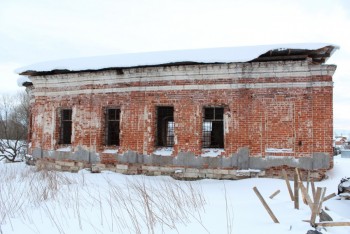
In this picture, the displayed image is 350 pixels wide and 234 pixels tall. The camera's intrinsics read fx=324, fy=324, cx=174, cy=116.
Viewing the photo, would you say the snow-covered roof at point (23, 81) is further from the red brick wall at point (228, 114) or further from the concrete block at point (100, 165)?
the concrete block at point (100, 165)

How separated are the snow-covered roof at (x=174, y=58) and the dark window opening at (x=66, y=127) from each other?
192 centimetres

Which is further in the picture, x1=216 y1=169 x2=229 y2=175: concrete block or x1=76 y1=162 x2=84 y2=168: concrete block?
x1=76 y1=162 x2=84 y2=168: concrete block

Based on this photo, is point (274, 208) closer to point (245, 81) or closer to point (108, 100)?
point (245, 81)

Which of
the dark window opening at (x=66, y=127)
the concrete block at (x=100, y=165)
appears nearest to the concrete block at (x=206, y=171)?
the concrete block at (x=100, y=165)

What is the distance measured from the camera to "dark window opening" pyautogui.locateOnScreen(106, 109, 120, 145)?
12.1 metres

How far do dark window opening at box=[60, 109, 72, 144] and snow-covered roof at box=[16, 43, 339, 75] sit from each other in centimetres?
192

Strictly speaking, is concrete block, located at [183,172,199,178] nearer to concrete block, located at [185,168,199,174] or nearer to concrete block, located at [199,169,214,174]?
concrete block, located at [185,168,199,174]

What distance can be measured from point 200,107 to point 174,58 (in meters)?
1.79

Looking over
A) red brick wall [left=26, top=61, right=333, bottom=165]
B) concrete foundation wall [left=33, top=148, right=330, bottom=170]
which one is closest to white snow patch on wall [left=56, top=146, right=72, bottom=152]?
red brick wall [left=26, top=61, right=333, bottom=165]

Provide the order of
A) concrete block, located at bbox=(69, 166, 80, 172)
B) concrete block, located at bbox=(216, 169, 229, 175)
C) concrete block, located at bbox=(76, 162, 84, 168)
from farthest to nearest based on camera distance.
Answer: concrete block, located at bbox=(69, 166, 80, 172) → concrete block, located at bbox=(76, 162, 84, 168) → concrete block, located at bbox=(216, 169, 229, 175)

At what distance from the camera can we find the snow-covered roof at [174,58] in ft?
30.3

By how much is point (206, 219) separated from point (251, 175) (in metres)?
5.01

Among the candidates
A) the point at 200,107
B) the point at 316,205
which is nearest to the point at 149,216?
the point at 316,205

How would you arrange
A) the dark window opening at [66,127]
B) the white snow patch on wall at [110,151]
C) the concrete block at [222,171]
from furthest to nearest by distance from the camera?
1. the dark window opening at [66,127]
2. the white snow patch on wall at [110,151]
3. the concrete block at [222,171]
